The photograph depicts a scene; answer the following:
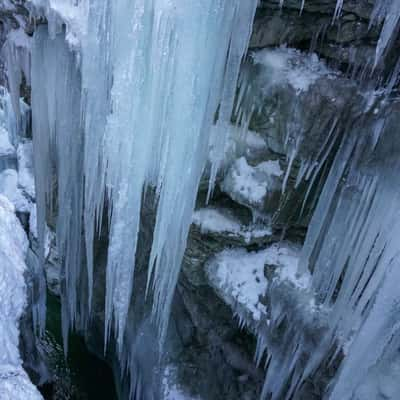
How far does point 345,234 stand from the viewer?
11.8 ft

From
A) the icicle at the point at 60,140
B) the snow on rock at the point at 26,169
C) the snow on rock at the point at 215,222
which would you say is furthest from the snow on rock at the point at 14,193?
the snow on rock at the point at 215,222

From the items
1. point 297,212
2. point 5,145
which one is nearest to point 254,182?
point 297,212

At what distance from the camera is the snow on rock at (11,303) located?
136 inches

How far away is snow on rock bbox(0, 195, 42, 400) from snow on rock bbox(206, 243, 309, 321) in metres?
2.12

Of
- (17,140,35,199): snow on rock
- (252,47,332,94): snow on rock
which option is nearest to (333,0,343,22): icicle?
(252,47,332,94): snow on rock

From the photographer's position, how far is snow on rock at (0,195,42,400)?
3453 millimetres

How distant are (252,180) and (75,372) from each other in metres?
4.71

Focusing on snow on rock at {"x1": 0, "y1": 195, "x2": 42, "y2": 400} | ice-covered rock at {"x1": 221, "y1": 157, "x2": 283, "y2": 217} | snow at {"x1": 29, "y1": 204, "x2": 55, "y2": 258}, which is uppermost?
ice-covered rock at {"x1": 221, "y1": 157, "x2": 283, "y2": 217}

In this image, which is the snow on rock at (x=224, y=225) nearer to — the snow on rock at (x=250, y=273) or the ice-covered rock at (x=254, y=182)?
the snow on rock at (x=250, y=273)

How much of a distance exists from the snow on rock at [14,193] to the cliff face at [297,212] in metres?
3.35

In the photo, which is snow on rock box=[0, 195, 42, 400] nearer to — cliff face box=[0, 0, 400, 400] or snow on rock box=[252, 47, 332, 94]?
cliff face box=[0, 0, 400, 400]

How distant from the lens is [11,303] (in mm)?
4297

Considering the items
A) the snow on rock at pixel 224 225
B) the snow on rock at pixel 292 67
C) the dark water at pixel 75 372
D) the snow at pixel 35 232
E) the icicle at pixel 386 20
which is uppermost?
the icicle at pixel 386 20

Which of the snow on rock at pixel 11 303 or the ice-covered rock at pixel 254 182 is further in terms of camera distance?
the ice-covered rock at pixel 254 182
